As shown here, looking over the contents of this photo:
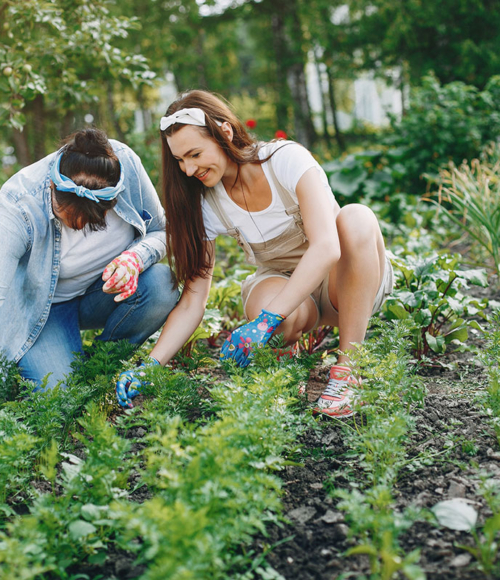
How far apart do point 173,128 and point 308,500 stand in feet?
4.64

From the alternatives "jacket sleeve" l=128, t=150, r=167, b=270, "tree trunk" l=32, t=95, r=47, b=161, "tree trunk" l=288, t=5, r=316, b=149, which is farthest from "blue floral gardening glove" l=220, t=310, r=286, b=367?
"tree trunk" l=288, t=5, r=316, b=149

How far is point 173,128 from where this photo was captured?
6.99 ft

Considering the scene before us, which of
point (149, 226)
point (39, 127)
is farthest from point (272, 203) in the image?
point (39, 127)

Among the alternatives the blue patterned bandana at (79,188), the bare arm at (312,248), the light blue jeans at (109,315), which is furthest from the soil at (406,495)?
the blue patterned bandana at (79,188)

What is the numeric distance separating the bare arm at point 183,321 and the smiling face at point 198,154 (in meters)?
0.36

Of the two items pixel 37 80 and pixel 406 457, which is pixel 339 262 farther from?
pixel 37 80

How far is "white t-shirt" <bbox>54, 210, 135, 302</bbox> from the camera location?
249cm

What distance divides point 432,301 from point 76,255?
5.49 ft

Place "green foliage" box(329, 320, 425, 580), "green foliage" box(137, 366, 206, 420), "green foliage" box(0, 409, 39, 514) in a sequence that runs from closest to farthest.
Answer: "green foliage" box(329, 320, 425, 580) → "green foliage" box(0, 409, 39, 514) → "green foliage" box(137, 366, 206, 420)

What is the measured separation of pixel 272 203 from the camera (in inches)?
91.0

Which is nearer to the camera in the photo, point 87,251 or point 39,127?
point 87,251

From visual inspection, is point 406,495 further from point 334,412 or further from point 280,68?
point 280,68

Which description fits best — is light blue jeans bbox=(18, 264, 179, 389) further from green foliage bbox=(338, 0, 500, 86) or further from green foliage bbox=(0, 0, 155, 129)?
green foliage bbox=(338, 0, 500, 86)

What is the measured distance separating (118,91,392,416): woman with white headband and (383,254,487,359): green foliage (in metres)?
0.21
